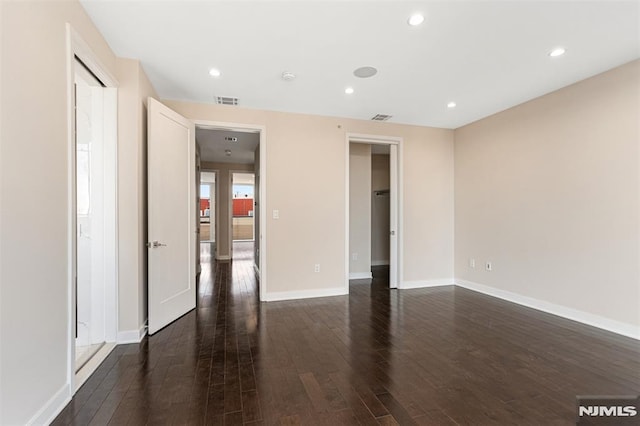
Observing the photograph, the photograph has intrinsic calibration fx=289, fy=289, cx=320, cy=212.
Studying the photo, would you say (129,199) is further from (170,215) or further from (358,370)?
(358,370)

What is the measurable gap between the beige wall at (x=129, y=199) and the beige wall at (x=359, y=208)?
367 centimetres

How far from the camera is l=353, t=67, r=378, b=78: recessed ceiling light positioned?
3004mm

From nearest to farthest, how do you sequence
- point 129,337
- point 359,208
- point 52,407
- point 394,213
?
point 52,407, point 129,337, point 394,213, point 359,208

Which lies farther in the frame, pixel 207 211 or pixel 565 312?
pixel 207 211

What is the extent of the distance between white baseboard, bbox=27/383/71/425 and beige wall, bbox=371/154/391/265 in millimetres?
5767

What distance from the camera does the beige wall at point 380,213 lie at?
272 inches

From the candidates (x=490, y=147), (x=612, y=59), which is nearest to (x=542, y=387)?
(x=612, y=59)

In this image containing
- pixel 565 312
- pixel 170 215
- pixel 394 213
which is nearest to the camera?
pixel 170 215

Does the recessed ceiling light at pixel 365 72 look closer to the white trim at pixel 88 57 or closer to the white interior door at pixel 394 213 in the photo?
the white interior door at pixel 394 213

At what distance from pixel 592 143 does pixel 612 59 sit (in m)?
0.83

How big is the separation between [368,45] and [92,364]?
355 cm

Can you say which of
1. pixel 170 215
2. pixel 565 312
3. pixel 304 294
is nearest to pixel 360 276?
pixel 304 294

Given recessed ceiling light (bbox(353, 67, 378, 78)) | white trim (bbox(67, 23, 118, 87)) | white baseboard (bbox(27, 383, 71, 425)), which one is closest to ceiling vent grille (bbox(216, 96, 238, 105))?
white trim (bbox(67, 23, 118, 87))

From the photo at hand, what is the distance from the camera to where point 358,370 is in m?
2.27
